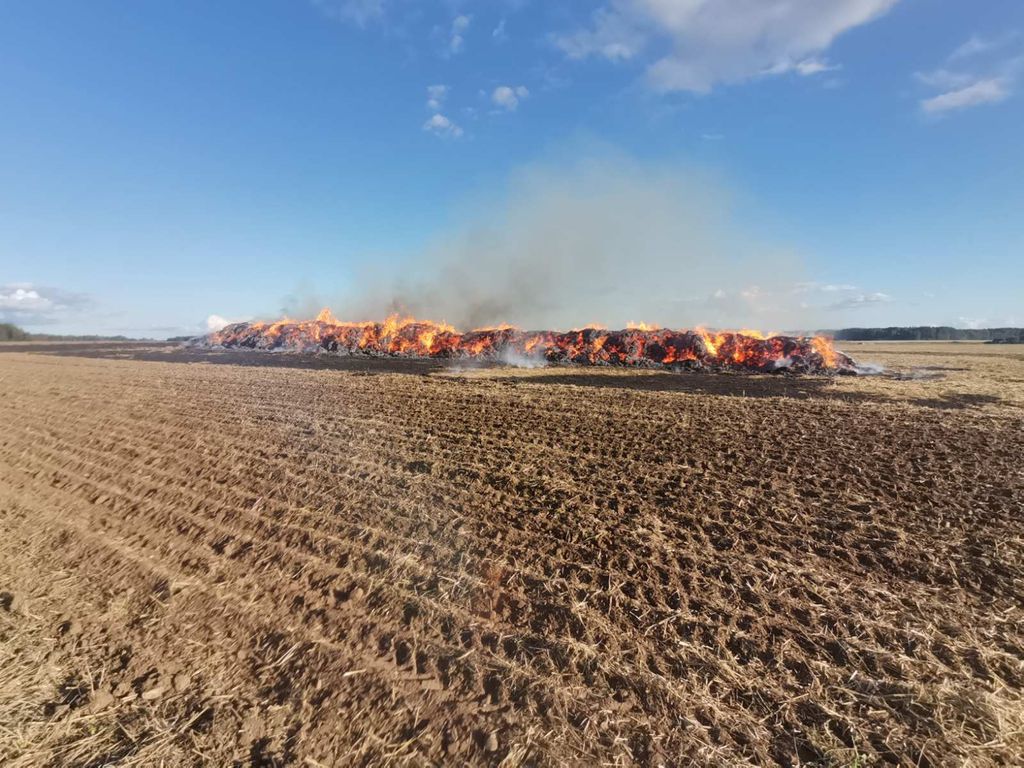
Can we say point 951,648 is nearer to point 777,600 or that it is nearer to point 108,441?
point 777,600

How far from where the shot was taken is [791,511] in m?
7.35

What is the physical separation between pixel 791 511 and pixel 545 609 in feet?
14.6

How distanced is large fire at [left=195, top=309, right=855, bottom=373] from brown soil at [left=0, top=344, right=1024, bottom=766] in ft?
56.9

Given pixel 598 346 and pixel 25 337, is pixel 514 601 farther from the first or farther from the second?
pixel 25 337

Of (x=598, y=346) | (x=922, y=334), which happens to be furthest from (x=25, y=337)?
(x=922, y=334)

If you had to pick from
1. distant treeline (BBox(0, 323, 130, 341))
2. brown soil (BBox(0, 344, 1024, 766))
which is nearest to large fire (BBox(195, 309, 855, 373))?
brown soil (BBox(0, 344, 1024, 766))

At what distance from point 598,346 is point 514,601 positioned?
28129 mm

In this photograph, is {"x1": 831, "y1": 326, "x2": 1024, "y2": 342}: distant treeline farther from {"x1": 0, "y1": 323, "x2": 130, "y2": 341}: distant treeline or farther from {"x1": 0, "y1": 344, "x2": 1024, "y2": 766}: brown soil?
{"x1": 0, "y1": 323, "x2": 130, "y2": 341}: distant treeline

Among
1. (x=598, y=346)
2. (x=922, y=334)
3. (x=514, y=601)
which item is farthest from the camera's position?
(x=922, y=334)

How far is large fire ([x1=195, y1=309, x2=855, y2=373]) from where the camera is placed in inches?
1070

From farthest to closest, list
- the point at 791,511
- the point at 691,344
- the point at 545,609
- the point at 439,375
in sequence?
the point at 691,344 → the point at 439,375 → the point at 791,511 → the point at 545,609

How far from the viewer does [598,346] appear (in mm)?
32344

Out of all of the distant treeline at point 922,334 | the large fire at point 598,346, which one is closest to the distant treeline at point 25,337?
the large fire at point 598,346

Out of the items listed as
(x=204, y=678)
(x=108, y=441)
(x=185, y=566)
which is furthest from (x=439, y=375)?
(x=204, y=678)
